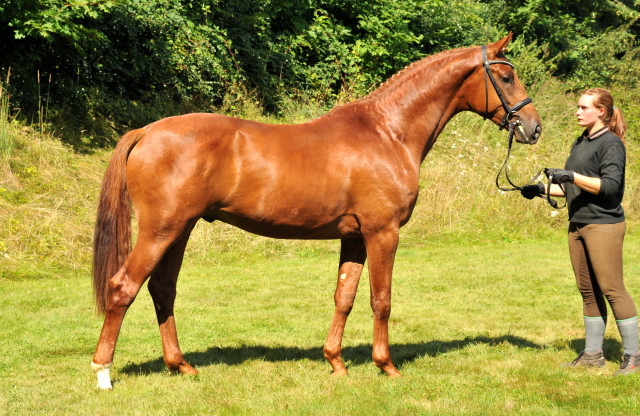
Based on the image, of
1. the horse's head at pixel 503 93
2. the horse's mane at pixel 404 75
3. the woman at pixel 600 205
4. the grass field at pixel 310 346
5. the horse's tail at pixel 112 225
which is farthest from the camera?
the horse's mane at pixel 404 75

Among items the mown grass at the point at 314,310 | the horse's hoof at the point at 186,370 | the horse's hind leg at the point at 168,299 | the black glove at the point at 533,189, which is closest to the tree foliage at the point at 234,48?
the mown grass at the point at 314,310

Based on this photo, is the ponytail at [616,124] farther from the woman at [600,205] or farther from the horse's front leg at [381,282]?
the horse's front leg at [381,282]

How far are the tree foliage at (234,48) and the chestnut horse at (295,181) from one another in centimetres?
680

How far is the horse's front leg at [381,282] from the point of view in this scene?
4.92 metres

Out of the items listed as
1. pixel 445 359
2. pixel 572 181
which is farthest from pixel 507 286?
pixel 572 181

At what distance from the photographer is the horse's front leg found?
4918 millimetres

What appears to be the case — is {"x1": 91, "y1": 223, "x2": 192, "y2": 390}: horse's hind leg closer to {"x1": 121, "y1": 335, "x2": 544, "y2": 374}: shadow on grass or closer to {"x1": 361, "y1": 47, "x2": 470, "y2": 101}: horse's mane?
{"x1": 121, "y1": 335, "x2": 544, "y2": 374}: shadow on grass

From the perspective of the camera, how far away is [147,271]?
4602 mm

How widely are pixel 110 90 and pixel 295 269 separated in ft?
23.1

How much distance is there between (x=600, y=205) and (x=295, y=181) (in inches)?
95.9

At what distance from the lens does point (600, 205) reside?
499 cm

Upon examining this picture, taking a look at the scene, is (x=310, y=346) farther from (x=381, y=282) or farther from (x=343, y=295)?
(x=381, y=282)

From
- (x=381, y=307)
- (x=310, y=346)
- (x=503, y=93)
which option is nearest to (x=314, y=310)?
(x=310, y=346)

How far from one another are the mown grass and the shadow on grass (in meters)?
0.03
